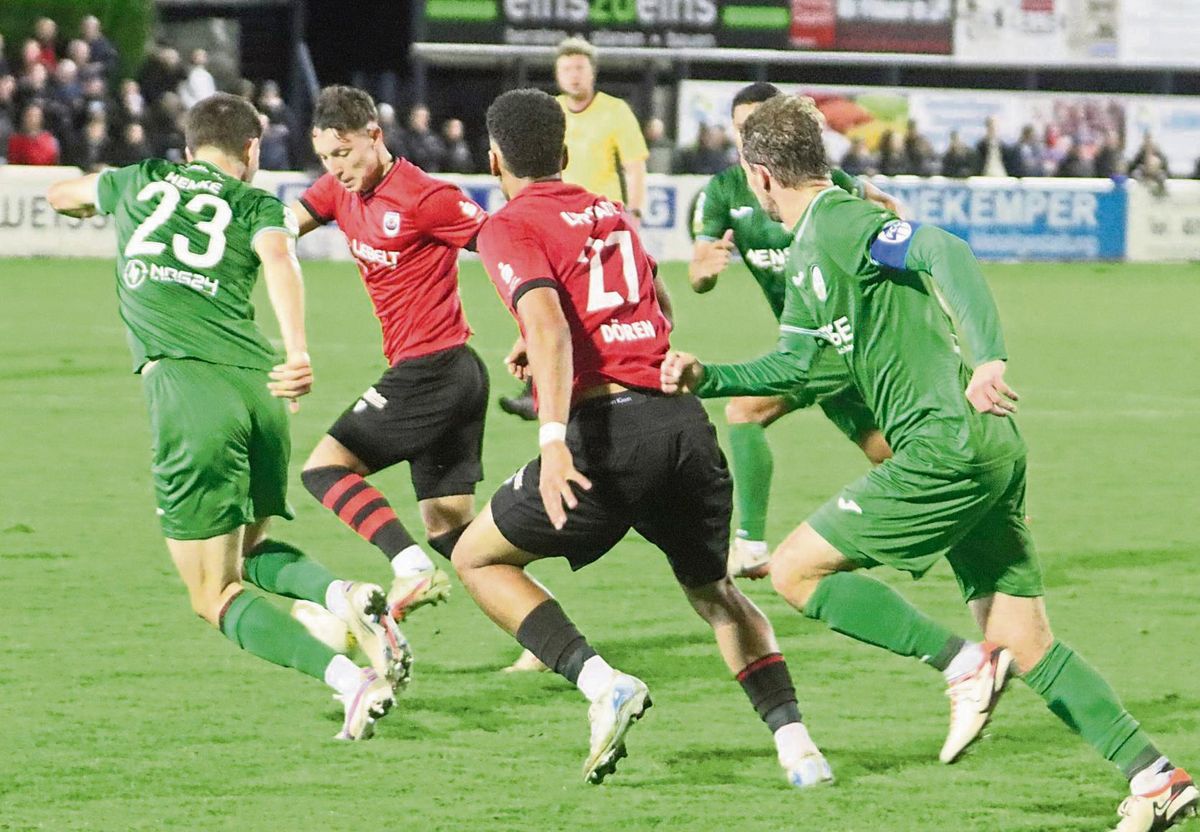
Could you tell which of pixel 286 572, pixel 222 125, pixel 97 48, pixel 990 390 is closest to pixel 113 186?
pixel 222 125

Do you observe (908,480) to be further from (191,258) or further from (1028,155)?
(1028,155)

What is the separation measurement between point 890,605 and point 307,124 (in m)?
27.5

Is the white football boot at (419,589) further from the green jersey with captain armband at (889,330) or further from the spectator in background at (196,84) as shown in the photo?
the spectator in background at (196,84)

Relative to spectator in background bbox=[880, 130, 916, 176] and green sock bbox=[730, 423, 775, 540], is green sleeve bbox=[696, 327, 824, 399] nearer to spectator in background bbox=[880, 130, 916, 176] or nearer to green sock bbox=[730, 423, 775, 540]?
green sock bbox=[730, 423, 775, 540]

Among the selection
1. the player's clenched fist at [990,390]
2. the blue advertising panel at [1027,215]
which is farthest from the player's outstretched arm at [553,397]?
the blue advertising panel at [1027,215]

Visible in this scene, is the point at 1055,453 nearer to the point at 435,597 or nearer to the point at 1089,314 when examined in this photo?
the point at 435,597

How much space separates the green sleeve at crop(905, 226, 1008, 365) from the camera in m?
4.69

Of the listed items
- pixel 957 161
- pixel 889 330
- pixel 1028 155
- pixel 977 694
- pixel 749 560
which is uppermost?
pixel 889 330

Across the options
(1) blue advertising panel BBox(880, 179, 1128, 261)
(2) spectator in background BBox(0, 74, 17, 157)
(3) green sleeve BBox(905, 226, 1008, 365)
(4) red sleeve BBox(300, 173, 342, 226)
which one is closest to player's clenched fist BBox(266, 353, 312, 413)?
(4) red sleeve BBox(300, 173, 342, 226)

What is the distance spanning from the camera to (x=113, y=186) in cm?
623

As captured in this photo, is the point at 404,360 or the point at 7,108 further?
the point at 7,108

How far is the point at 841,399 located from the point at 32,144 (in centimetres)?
1832

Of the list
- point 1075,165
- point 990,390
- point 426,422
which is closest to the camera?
point 990,390

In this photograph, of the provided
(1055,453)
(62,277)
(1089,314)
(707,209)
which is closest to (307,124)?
(62,277)
